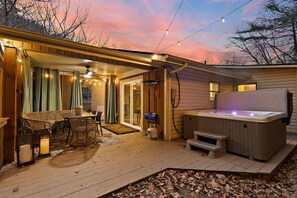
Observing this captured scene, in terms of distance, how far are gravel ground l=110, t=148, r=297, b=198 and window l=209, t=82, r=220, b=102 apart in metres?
3.76

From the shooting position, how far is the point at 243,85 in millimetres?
7125

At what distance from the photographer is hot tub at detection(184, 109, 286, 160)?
9.89 feet

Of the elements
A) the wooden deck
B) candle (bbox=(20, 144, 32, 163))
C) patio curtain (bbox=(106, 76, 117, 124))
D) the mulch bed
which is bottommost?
the wooden deck

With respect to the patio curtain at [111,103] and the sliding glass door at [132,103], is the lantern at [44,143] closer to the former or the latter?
the sliding glass door at [132,103]

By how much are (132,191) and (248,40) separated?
12.6 m

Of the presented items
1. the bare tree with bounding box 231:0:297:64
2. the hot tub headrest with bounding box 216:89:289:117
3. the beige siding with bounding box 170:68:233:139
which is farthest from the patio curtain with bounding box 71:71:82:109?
the bare tree with bounding box 231:0:297:64

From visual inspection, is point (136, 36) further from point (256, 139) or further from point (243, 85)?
point (256, 139)

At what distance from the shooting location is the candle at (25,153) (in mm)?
2721

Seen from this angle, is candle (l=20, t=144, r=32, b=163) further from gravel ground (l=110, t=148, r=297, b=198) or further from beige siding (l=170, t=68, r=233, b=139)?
beige siding (l=170, t=68, r=233, b=139)

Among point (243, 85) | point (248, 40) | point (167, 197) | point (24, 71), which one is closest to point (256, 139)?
point (167, 197)

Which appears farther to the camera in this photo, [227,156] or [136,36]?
[136,36]

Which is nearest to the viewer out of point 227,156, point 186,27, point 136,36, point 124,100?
point 227,156

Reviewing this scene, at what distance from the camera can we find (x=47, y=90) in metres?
5.46

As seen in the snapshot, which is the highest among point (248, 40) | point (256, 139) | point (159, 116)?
point (248, 40)
